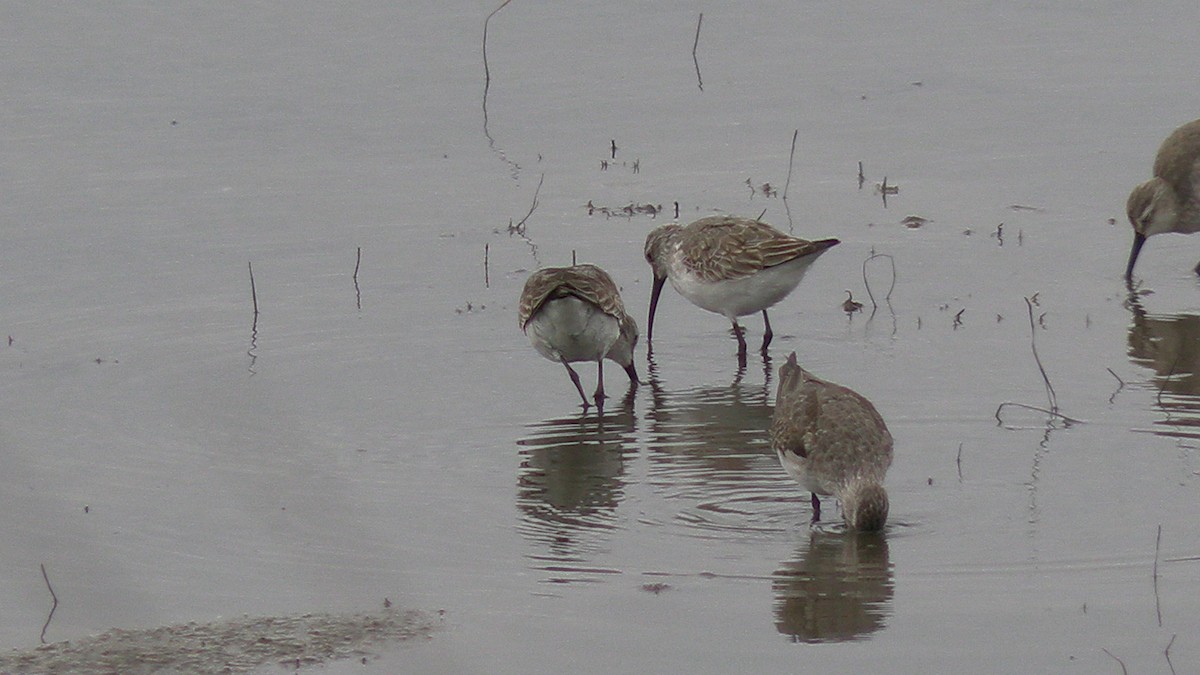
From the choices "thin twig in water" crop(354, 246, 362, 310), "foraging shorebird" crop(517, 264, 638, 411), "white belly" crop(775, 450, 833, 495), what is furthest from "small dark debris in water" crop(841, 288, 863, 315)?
"white belly" crop(775, 450, 833, 495)

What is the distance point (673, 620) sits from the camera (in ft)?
25.0

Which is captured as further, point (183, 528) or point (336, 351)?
point (336, 351)

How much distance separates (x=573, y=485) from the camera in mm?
9508

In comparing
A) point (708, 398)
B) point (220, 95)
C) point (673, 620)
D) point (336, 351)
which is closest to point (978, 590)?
point (673, 620)

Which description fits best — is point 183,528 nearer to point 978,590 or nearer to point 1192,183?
point 978,590

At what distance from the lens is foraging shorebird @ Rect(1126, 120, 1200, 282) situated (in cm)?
1321

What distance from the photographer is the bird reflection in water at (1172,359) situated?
32.8ft

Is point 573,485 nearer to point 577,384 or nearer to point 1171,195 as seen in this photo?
point 577,384

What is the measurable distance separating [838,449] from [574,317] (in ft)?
8.24

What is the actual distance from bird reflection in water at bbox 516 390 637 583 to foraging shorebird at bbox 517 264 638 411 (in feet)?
1.12

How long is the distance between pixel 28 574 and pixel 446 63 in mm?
10313

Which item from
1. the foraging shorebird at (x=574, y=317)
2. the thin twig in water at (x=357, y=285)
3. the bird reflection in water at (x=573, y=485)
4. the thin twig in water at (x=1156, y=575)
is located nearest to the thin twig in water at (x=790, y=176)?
the foraging shorebird at (x=574, y=317)

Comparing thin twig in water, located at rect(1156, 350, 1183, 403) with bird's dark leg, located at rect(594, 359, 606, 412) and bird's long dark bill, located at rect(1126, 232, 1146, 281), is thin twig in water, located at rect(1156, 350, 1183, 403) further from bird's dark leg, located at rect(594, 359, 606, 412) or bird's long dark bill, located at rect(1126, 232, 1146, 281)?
bird's dark leg, located at rect(594, 359, 606, 412)

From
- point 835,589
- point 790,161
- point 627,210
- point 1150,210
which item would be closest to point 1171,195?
point 1150,210
